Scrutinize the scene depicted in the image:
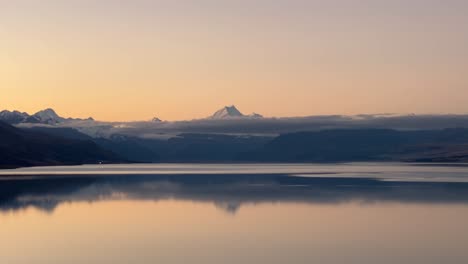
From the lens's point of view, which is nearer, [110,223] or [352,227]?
[352,227]

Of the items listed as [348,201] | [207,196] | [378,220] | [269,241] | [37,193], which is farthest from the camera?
[37,193]

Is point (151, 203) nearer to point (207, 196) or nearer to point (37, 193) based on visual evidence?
point (207, 196)

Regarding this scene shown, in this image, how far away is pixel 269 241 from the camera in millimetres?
41469

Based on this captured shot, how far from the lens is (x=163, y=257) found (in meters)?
35.7

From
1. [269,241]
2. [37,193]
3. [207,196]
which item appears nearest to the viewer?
[269,241]

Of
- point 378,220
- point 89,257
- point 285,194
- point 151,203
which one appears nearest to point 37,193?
point 151,203

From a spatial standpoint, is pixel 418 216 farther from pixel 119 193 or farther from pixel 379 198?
pixel 119 193

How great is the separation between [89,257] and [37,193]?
161ft

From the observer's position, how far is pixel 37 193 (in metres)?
82.6

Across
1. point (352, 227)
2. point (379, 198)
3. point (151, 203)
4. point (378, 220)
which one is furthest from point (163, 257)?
point (379, 198)

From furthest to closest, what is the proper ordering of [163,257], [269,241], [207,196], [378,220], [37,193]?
[37,193]
[207,196]
[378,220]
[269,241]
[163,257]

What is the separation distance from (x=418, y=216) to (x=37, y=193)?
44409 millimetres

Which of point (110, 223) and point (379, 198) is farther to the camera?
point (379, 198)

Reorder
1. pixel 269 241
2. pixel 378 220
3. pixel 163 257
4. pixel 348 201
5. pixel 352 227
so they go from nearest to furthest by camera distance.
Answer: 1. pixel 163 257
2. pixel 269 241
3. pixel 352 227
4. pixel 378 220
5. pixel 348 201
